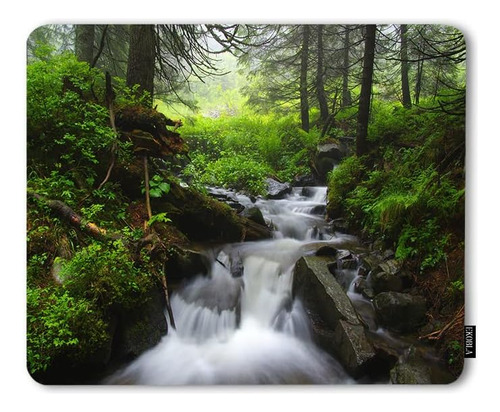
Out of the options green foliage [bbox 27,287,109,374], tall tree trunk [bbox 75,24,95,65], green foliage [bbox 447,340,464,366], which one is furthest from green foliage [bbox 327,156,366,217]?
tall tree trunk [bbox 75,24,95,65]

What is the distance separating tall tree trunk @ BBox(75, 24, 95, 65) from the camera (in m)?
2.24

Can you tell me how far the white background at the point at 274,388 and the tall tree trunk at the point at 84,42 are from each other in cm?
6

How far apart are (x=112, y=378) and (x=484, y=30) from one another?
3461mm

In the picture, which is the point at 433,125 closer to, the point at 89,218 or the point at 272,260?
the point at 272,260

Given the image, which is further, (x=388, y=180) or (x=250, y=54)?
(x=388, y=180)

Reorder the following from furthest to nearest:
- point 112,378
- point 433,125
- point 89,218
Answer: point 433,125 → point 89,218 → point 112,378

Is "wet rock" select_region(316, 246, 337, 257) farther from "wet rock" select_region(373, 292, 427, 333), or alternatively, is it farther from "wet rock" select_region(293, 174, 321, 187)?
"wet rock" select_region(293, 174, 321, 187)

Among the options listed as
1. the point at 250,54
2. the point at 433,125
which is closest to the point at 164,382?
the point at 250,54

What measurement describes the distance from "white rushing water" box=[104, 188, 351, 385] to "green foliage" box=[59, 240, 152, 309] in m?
0.36

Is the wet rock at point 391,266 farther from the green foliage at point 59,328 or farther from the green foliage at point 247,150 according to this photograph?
the green foliage at point 59,328

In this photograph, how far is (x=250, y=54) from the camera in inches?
94.3

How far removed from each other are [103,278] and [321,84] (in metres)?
2.26

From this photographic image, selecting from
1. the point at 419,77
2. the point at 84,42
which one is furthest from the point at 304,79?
the point at 84,42

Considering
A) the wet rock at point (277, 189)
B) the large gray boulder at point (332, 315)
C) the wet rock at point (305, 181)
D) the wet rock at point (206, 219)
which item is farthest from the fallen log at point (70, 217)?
the wet rock at point (305, 181)
